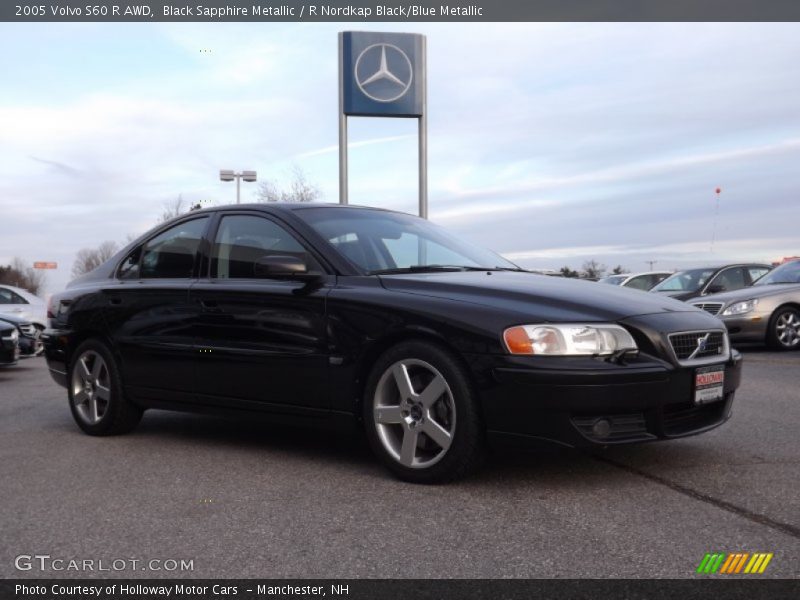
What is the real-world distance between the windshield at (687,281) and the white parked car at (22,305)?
11606 mm

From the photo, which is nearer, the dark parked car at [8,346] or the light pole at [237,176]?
the dark parked car at [8,346]

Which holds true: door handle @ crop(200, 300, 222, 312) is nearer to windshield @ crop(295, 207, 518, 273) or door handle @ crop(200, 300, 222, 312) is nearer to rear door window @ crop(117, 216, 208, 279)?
rear door window @ crop(117, 216, 208, 279)

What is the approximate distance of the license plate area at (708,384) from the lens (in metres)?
4.40

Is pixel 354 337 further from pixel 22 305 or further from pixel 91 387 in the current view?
pixel 22 305

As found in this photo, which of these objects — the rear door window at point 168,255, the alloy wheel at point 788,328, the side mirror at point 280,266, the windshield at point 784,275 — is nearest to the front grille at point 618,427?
the side mirror at point 280,266

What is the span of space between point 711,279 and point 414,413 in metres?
12.5

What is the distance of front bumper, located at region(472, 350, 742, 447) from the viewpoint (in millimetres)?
4059

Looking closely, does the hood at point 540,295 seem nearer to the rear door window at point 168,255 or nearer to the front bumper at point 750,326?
the rear door window at point 168,255

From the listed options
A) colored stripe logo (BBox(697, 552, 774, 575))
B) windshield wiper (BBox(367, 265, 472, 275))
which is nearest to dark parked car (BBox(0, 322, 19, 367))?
windshield wiper (BBox(367, 265, 472, 275))

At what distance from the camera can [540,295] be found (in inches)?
173

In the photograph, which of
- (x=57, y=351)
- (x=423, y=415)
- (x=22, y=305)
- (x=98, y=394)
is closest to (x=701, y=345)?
(x=423, y=415)

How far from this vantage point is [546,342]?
4.15m
